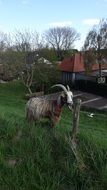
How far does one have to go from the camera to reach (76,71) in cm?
5806

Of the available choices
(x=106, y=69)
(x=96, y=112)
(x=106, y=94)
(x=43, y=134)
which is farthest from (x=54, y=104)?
(x=106, y=69)

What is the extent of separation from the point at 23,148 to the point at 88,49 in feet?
148

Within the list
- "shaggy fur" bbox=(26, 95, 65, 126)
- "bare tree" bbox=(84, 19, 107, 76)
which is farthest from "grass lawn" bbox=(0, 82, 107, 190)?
"bare tree" bbox=(84, 19, 107, 76)

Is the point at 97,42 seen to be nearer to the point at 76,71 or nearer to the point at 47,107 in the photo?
the point at 76,71

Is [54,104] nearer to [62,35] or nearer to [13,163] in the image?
[13,163]

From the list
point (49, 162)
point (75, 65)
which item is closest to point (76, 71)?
point (75, 65)

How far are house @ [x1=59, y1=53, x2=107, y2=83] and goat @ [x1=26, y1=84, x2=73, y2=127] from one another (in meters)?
39.9

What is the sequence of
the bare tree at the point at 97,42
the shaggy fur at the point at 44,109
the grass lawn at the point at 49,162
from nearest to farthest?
the grass lawn at the point at 49,162, the shaggy fur at the point at 44,109, the bare tree at the point at 97,42

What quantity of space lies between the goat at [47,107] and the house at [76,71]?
39864mm

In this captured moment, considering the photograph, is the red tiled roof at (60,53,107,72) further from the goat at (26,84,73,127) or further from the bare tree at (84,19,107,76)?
the goat at (26,84,73,127)

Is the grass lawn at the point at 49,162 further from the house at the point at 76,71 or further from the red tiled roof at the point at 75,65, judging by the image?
the red tiled roof at the point at 75,65

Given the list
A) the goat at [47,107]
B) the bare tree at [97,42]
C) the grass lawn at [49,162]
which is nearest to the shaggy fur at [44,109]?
the goat at [47,107]

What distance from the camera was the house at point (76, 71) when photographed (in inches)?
2122

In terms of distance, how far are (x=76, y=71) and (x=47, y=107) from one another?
46.2 meters
